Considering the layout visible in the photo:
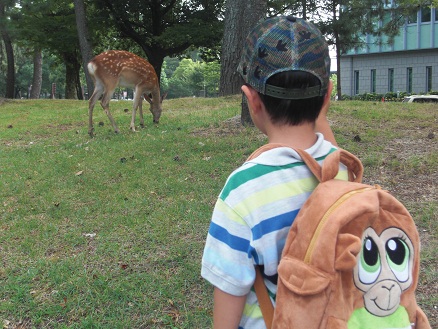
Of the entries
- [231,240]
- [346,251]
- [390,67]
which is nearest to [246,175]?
[231,240]

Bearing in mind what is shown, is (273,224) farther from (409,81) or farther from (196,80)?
(196,80)

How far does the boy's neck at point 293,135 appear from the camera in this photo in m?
1.42

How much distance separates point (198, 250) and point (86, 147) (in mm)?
4336

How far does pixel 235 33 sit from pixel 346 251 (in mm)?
8733

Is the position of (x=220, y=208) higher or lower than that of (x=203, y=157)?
higher

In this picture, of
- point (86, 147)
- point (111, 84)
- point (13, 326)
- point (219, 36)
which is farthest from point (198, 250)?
point (219, 36)

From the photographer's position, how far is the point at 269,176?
1.28 m

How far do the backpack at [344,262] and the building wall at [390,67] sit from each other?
34.3m

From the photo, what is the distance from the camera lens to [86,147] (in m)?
7.72

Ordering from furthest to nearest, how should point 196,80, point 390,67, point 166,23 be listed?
point 196,80 < point 390,67 < point 166,23

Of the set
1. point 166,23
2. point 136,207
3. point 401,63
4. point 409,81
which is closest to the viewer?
point 136,207

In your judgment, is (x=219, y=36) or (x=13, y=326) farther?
(x=219, y=36)

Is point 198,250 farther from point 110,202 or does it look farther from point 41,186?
point 41,186

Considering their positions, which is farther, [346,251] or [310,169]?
[310,169]
